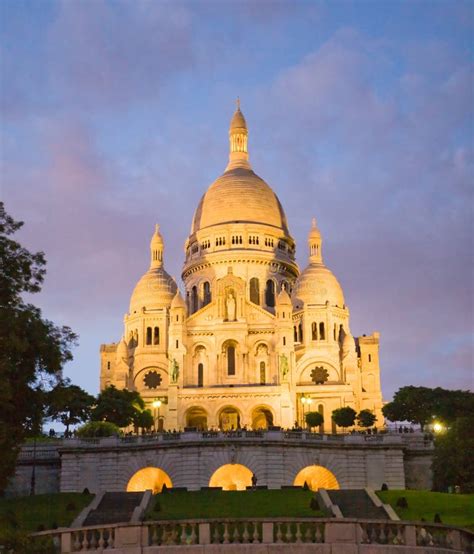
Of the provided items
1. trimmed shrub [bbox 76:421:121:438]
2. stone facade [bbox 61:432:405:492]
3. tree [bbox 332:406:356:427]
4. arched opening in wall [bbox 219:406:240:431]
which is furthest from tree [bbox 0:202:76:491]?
arched opening in wall [bbox 219:406:240:431]

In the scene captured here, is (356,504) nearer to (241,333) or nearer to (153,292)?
(241,333)

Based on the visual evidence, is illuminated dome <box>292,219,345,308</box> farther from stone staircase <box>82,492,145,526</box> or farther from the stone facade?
stone staircase <box>82,492,145,526</box>

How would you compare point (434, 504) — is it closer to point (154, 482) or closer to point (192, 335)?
point (154, 482)

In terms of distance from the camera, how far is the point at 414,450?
74250 mm

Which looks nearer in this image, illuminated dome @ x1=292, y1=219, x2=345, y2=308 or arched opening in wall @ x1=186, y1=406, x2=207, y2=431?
arched opening in wall @ x1=186, y1=406, x2=207, y2=431

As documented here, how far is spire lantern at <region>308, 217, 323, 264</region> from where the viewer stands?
13012 cm

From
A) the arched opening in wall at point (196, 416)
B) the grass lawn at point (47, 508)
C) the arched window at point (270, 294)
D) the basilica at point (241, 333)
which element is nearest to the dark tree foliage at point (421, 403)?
the basilica at point (241, 333)

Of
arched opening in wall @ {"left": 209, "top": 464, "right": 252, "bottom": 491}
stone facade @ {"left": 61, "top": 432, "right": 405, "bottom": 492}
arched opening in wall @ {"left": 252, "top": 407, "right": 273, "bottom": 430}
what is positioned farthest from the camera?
arched opening in wall @ {"left": 252, "top": 407, "right": 273, "bottom": 430}

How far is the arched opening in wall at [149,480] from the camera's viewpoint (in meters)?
70.5

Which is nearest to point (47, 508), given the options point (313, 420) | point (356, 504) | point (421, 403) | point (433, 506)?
point (356, 504)

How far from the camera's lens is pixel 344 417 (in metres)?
97.1

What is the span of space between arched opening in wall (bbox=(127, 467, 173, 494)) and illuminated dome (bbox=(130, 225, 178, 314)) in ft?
174

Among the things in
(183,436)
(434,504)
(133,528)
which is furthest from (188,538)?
(183,436)

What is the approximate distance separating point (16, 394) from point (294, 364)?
7228 cm
